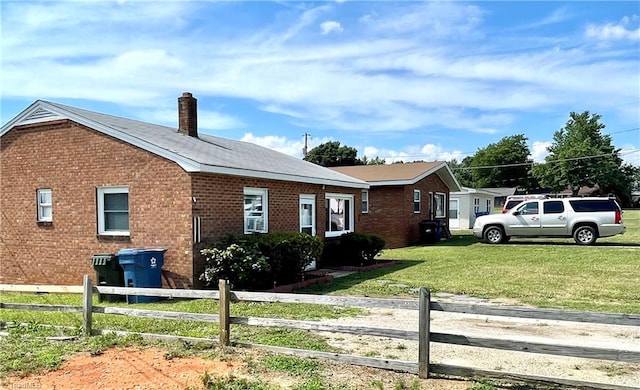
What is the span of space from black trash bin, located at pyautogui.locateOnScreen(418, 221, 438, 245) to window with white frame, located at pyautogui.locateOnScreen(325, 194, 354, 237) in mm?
7982

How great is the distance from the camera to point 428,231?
25.4m

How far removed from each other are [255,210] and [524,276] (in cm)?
714

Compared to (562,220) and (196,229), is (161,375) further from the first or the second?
(562,220)

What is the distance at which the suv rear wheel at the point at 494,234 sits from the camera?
75.0 feet

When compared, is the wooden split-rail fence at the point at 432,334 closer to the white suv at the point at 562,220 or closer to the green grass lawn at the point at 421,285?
the green grass lawn at the point at 421,285

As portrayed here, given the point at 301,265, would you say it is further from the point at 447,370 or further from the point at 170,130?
the point at 447,370

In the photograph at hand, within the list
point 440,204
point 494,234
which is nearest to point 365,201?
point 494,234

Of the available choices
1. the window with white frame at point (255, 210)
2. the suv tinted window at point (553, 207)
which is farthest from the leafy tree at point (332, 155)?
the window with white frame at point (255, 210)

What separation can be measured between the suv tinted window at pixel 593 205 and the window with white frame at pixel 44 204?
19.2 meters

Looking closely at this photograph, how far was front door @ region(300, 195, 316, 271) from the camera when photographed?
51.0 feet

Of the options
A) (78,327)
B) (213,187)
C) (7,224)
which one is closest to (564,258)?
(213,187)

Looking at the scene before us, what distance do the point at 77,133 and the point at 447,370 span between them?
35.3 feet

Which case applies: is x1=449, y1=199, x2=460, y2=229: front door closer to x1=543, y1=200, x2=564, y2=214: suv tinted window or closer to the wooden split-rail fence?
x1=543, y1=200, x2=564, y2=214: suv tinted window

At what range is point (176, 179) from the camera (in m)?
11.2
